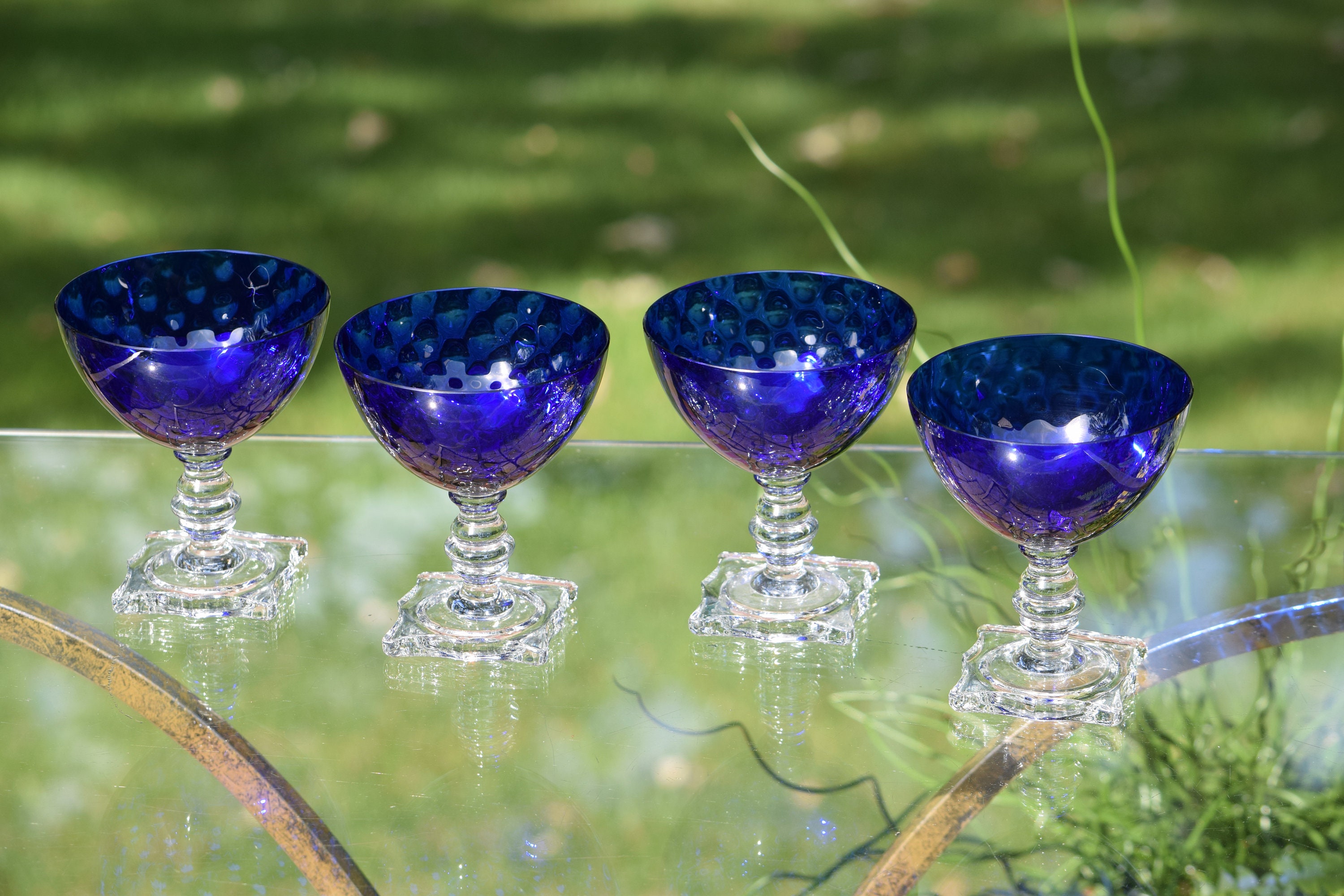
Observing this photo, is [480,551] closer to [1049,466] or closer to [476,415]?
[476,415]

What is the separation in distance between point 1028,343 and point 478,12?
108 inches

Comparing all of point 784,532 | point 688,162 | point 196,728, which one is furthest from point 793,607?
point 688,162

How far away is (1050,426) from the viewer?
0.89 m

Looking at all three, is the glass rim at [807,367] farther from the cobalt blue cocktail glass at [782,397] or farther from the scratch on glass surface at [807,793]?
the scratch on glass surface at [807,793]

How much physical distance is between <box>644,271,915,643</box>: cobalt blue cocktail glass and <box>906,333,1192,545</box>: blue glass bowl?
0.05 metres

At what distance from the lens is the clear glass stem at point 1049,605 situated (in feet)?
2.71

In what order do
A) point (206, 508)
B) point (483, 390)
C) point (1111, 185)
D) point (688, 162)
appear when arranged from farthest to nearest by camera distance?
1. point (688, 162)
2. point (1111, 185)
3. point (206, 508)
4. point (483, 390)

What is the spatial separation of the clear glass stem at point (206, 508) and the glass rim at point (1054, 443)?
450 mm

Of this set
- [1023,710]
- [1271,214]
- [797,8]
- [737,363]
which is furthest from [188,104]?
[1023,710]

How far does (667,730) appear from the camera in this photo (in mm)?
842

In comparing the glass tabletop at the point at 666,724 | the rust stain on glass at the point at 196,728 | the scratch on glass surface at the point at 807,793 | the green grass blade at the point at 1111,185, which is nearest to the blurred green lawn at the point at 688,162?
the green grass blade at the point at 1111,185

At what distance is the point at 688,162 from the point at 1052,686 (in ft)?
7.12

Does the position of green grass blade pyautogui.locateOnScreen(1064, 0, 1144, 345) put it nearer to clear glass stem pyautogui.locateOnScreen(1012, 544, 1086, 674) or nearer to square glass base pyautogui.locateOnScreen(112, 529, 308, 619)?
clear glass stem pyautogui.locateOnScreen(1012, 544, 1086, 674)

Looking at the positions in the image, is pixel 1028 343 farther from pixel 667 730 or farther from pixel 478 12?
pixel 478 12
